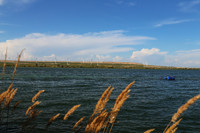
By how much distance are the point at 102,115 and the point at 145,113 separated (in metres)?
13.6

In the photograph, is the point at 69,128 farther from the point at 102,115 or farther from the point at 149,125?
the point at 102,115

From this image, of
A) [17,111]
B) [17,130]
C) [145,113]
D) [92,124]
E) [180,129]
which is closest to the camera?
[92,124]

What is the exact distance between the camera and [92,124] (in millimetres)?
3402

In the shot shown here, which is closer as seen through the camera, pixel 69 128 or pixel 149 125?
pixel 69 128

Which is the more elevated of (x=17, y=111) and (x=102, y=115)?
(x=102, y=115)

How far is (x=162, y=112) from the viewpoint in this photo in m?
16.4

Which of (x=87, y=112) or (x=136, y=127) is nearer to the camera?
(x=136, y=127)

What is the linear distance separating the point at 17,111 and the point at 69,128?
257 inches

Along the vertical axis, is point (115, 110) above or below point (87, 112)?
above

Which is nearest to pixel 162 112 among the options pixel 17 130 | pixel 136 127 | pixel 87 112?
pixel 136 127

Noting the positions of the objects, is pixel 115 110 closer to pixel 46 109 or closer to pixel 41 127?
pixel 41 127

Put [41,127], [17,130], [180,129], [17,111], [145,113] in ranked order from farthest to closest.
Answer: [145,113], [17,111], [180,129], [41,127], [17,130]

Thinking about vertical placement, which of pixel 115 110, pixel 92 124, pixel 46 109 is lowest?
pixel 46 109

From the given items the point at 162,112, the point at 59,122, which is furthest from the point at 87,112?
the point at 162,112
